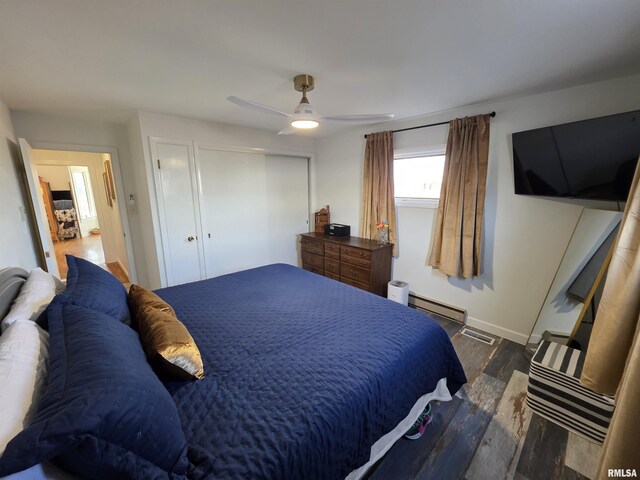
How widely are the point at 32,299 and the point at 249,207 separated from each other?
101 inches

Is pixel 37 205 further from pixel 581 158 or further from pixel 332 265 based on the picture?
pixel 581 158

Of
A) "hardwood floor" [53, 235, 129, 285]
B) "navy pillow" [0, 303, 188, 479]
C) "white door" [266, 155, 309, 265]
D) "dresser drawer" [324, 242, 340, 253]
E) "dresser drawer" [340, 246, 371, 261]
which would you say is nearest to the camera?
"navy pillow" [0, 303, 188, 479]

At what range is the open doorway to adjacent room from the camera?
4820 mm

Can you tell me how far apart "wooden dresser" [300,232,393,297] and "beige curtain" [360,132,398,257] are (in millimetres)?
246

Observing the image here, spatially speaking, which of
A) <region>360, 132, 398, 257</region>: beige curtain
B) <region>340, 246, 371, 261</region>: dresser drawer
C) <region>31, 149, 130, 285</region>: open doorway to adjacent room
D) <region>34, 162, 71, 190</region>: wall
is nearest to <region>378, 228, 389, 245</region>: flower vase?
<region>360, 132, 398, 257</region>: beige curtain

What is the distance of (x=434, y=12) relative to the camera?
3.95 ft

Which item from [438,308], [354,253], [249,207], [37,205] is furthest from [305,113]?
[37,205]

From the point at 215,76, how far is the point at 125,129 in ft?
6.84

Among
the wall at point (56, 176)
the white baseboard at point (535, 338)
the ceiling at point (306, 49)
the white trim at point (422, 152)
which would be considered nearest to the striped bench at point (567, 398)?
the white baseboard at point (535, 338)

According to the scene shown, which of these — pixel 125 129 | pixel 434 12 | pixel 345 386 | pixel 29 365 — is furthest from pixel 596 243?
pixel 125 129

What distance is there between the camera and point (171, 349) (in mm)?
1084

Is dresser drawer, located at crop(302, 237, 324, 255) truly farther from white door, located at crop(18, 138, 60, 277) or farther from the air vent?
white door, located at crop(18, 138, 60, 277)

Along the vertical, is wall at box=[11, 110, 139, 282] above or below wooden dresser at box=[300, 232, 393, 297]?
above

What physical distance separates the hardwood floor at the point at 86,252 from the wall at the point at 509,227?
4.60m
